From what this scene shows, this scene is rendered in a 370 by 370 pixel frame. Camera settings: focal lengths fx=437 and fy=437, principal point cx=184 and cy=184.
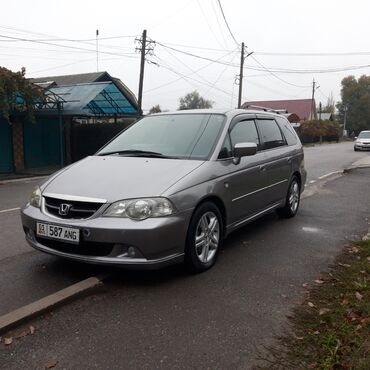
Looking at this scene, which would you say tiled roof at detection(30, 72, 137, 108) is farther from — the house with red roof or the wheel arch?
the house with red roof

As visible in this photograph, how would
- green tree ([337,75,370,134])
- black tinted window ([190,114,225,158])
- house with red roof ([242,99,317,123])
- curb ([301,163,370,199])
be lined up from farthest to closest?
green tree ([337,75,370,134]), house with red roof ([242,99,317,123]), curb ([301,163,370,199]), black tinted window ([190,114,225,158])

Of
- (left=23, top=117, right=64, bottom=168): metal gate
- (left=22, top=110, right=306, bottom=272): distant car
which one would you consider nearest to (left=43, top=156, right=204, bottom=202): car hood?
(left=22, top=110, right=306, bottom=272): distant car

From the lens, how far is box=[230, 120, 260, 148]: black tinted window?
5.27 meters

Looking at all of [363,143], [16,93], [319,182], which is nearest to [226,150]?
[319,182]

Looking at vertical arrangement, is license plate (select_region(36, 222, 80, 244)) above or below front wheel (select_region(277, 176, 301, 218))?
above

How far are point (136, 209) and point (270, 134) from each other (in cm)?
322

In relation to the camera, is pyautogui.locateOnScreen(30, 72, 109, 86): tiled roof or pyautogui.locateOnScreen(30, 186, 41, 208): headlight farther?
pyautogui.locateOnScreen(30, 72, 109, 86): tiled roof

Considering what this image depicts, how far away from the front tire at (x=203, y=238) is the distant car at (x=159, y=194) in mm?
11

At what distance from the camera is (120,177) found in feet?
13.9

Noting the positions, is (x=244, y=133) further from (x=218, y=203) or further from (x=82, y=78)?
(x=82, y=78)

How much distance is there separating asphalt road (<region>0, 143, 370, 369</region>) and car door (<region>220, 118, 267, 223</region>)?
0.52 metres

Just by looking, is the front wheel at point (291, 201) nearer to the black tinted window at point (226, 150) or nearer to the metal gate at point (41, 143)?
the black tinted window at point (226, 150)

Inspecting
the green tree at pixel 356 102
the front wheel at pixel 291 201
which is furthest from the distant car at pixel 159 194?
the green tree at pixel 356 102

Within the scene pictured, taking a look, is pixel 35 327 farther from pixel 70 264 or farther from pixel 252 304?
pixel 252 304
